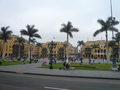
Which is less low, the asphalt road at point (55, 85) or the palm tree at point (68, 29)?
the palm tree at point (68, 29)

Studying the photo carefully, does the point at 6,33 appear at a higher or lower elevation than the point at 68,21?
lower

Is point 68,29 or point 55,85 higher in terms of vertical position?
point 68,29

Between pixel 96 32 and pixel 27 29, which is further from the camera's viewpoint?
pixel 27 29

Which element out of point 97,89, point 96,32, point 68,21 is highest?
point 68,21

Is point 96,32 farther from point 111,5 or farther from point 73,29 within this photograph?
point 111,5

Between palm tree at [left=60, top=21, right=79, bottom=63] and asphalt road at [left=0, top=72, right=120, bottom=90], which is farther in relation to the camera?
palm tree at [left=60, top=21, right=79, bottom=63]

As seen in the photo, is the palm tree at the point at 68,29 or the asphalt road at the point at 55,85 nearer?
the asphalt road at the point at 55,85

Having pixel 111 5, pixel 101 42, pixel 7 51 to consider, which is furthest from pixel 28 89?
pixel 101 42

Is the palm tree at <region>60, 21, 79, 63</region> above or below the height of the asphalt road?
above

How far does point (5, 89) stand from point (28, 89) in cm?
139

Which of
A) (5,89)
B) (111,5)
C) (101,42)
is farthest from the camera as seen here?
(101,42)

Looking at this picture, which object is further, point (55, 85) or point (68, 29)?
point (68, 29)

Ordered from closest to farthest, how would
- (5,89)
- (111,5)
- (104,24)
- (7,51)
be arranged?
(5,89) < (111,5) < (104,24) < (7,51)

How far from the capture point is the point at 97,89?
6758mm
